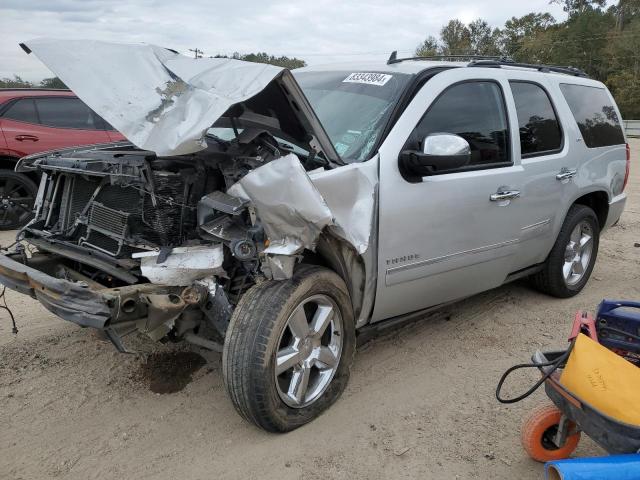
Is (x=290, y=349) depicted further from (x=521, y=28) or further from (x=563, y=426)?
(x=521, y=28)

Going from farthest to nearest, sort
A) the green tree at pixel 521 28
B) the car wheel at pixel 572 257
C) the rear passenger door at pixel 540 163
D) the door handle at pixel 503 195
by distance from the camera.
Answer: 1. the green tree at pixel 521 28
2. the car wheel at pixel 572 257
3. the rear passenger door at pixel 540 163
4. the door handle at pixel 503 195

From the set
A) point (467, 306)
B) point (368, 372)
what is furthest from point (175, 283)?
point (467, 306)

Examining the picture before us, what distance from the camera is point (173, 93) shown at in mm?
2727

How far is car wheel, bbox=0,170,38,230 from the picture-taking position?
7.04 m

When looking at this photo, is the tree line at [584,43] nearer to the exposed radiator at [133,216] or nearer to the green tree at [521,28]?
→ the green tree at [521,28]

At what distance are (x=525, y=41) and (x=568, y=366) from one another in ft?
205

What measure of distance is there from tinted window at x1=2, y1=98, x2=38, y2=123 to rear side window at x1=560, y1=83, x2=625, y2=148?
6617 millimetres

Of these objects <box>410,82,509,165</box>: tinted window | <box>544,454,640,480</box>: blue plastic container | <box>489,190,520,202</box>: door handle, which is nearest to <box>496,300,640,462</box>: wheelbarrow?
<box>544,454,640,480</box>: blue plastic container

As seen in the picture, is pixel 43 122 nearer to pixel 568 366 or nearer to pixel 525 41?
pixel 568 366

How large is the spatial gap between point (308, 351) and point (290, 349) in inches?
5.4

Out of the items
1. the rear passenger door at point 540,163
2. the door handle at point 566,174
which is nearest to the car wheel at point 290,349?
the rear passenger door at point 540,163

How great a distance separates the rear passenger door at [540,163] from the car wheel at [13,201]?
5960mm

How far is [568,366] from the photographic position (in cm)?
240

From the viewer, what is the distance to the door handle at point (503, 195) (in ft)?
11.8
